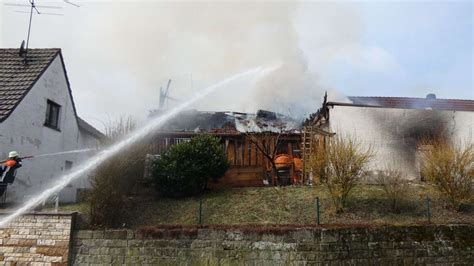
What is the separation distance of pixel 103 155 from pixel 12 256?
341 cm

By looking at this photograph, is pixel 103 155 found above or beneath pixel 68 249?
above

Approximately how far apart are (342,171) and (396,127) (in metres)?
5.51

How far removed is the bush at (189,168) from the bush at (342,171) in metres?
3.63

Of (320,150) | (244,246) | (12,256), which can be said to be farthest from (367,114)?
(12,256)

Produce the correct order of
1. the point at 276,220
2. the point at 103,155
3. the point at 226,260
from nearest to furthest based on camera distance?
1. the point at 226,260
2. the point at 276,220
3. the point at 103,155

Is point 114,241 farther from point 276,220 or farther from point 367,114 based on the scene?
point 367,114

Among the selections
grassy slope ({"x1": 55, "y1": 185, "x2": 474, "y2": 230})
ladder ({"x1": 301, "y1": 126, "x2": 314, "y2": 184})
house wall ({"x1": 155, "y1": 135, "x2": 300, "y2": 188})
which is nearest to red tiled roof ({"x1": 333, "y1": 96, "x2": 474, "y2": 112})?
ladder ({"x1": 301, "y1": 126, "x2": 314, "y2": 184})

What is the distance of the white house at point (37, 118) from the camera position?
453 inches

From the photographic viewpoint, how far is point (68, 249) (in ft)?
29.5

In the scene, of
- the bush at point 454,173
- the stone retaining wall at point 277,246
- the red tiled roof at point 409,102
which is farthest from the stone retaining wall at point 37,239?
the red tiled roof at point 409,102

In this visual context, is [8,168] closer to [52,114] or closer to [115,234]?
[115,234]

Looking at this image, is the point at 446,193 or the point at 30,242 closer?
the point at 30,242

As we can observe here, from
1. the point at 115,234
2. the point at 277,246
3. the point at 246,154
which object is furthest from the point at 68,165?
the point at 277,246

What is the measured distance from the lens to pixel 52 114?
14141 millimetres
